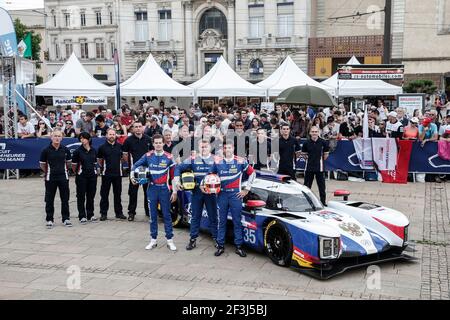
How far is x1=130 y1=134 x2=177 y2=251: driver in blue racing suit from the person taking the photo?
8.09 m

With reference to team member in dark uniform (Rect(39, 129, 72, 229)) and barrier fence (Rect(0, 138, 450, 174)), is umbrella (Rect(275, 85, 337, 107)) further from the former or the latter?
team member in dark uniform (Rect(39, 129, 72, 229))

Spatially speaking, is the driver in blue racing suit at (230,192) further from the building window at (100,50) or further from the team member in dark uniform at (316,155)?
the building window at (100,50)

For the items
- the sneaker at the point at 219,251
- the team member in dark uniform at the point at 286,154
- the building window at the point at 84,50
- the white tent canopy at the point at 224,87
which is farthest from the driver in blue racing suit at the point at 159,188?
the building window at the point at 84,50

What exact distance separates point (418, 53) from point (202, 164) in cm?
4304

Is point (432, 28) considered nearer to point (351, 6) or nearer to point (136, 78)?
point (351, 6)

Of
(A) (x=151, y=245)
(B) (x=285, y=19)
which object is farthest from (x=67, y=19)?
(A) (x=151, y=245)

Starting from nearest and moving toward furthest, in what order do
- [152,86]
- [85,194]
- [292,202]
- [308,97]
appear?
1. [292,202]
2. [85,194]
3. [308,97]
4. [152,86]

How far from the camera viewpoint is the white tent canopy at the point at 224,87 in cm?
→ 2197

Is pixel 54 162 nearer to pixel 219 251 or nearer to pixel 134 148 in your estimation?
pixel 134 148

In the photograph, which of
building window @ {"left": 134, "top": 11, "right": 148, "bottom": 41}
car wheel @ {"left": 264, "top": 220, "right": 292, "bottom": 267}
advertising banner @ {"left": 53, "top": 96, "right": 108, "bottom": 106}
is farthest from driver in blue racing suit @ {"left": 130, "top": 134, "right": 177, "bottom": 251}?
building window @ {"left": 134, "top": 11, "right": 148, "bottom": 41}

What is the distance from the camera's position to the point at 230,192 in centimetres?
768

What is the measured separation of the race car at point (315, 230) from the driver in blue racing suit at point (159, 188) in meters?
1.27

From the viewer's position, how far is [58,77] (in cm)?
2152

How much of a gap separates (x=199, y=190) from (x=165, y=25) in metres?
49.9
